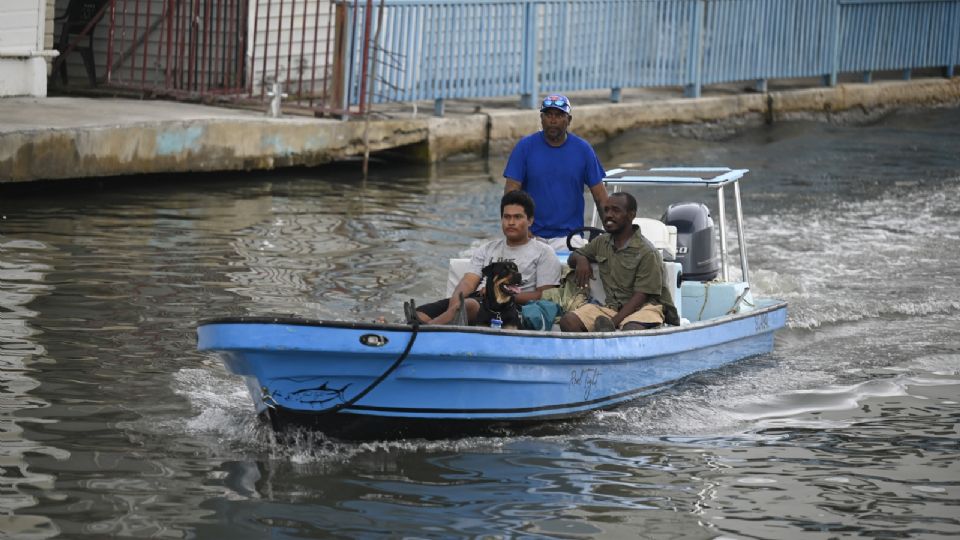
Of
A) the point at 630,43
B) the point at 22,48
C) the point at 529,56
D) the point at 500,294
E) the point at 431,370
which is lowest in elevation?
the point at 431,370

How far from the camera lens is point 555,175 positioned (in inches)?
403

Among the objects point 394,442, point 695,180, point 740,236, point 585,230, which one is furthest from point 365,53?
point 394,442

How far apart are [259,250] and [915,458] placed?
23.1 ft

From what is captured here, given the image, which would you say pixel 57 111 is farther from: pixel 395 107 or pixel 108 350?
pixel 108 350

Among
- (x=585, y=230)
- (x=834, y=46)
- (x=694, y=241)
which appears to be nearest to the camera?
(x=585, y=230)

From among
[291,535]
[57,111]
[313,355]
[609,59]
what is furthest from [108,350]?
[609,59]

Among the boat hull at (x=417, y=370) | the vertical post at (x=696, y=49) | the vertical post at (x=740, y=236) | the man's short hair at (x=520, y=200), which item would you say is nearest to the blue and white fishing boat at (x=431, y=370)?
the boat hull at (x=417, y=370)

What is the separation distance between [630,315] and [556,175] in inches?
59.8

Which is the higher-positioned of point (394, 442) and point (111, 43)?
point (111, 43)

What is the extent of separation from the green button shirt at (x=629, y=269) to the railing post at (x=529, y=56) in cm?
1157

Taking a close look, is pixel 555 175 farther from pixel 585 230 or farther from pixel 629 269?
pixel 629 269

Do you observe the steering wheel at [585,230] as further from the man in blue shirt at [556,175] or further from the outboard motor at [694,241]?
the outboard motor at [694,241]

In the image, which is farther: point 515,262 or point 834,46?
point 834,46

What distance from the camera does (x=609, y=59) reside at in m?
21.9
